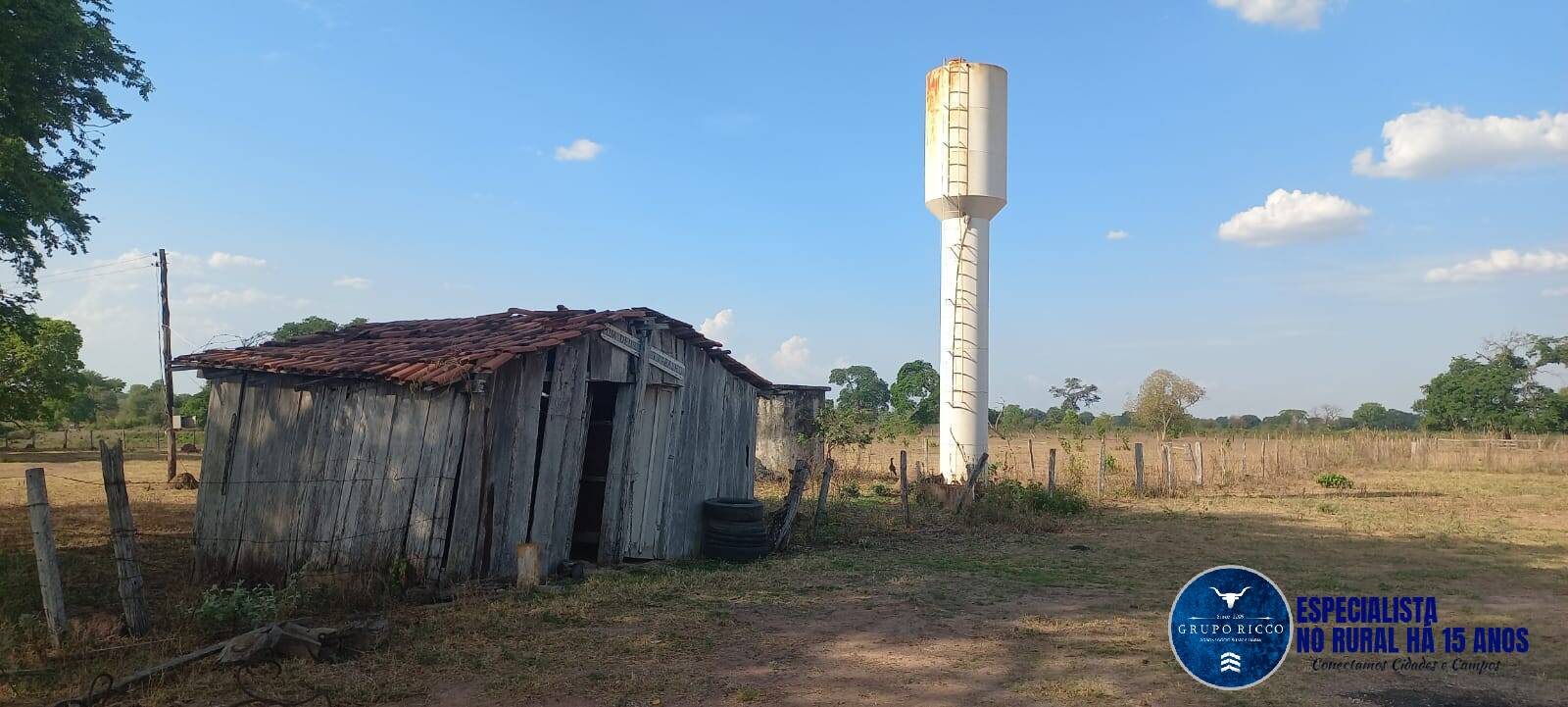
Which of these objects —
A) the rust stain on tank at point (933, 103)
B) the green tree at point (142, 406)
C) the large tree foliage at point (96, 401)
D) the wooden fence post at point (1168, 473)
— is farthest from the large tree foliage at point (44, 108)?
the green tree at point (142, 406)

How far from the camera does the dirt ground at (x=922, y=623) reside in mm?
6414

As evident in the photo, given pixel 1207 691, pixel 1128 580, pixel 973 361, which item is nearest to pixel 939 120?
pixel 973 361

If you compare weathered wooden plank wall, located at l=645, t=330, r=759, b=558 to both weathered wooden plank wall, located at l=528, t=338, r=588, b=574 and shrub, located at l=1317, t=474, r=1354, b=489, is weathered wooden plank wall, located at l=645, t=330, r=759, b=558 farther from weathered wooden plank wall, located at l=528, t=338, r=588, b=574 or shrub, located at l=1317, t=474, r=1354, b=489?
shrub, located at l=1317, t=474, r=1354, b=489

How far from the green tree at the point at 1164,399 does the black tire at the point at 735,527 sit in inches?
1463

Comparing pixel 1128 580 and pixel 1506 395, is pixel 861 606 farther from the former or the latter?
pixel 1506 395

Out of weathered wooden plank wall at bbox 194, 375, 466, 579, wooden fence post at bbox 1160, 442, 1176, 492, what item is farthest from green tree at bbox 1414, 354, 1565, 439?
weathered wooden plank wall at bbox 194, 375, 466, 579

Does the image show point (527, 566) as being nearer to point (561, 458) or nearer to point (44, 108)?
point (561, 458)

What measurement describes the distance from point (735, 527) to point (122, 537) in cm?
696

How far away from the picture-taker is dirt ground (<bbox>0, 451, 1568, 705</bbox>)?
21.0 feet

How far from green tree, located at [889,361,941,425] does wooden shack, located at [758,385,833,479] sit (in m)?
28.1

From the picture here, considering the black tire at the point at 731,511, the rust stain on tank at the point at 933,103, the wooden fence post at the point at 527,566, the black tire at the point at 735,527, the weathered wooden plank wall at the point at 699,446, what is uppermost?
the rust stain on tank at the point at 933,103

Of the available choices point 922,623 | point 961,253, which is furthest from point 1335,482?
point 922,623

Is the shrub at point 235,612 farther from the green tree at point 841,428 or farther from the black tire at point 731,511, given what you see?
the green tree at point 841,428

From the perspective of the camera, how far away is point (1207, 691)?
6473mm
